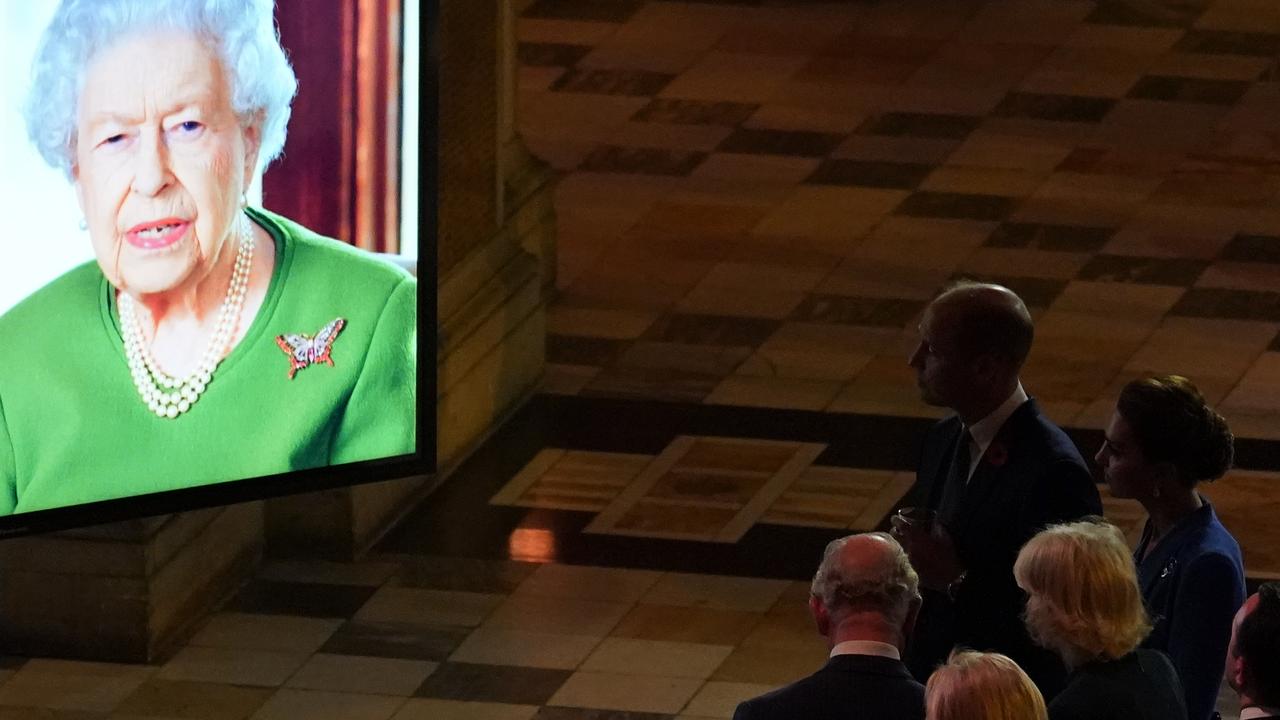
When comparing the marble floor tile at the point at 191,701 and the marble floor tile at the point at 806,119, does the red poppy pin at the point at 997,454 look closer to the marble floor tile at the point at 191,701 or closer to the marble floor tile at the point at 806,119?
the marble floor tile at the point at 191,701

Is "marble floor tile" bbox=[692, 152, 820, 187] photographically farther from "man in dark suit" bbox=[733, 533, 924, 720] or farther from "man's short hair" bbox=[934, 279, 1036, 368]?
"man in dark suit" bbox=[733, 533, 924, 720]

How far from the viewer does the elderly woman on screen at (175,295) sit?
19.0ft

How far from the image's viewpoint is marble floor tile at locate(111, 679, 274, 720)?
6.91m

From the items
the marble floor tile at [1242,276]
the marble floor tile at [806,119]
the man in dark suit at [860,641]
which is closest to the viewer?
the man in dark suit at [860,641]

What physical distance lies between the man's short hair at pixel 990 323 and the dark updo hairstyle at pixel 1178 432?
0.25 m

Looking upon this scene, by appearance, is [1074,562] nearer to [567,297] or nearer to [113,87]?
[113,87]

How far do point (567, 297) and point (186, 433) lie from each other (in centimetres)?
472

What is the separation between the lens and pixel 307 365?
6270 mm

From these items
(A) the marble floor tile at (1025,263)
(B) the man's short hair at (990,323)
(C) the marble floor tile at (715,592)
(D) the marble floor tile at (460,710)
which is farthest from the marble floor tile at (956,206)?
(B) the man's short hair at (990,323)

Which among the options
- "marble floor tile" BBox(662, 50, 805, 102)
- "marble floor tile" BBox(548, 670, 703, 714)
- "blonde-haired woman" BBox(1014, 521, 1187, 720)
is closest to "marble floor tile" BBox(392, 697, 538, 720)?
"marble floor tile" BBox(548, 670, 703, 714)

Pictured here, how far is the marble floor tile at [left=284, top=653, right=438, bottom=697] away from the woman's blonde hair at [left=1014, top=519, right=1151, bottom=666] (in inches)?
114

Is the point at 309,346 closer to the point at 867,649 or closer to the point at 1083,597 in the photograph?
the point at 867,649

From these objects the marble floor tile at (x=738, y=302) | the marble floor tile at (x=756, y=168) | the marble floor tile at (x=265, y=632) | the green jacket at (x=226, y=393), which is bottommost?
the marble floor tile at (x=756, y=168)

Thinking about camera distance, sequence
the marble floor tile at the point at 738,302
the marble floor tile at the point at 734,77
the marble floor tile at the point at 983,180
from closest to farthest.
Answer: the marble floor tile at the point at 738,302 < the marble floor tile at the point at 983,180 < the marble floor tile at the point at 734,77
